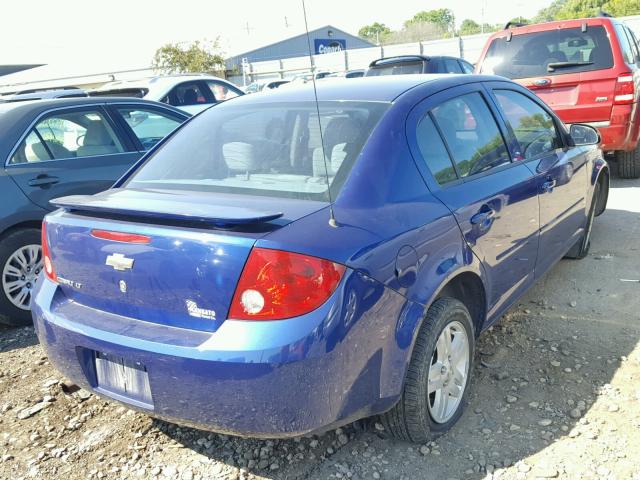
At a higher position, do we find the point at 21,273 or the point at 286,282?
the point at 286,282

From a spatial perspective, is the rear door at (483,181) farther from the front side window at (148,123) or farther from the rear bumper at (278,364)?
the front side window at (148,123)

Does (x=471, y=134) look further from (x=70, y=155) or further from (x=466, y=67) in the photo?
(x=466, y=67)

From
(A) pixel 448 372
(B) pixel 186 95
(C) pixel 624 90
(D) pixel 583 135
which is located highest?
(B) pixel 186 95

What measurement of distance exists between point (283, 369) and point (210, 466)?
89 centimetres

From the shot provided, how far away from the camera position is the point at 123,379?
94.8 inches

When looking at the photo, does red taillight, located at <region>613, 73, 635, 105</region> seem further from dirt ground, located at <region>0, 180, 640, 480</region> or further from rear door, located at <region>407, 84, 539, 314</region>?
rear door, located at <region>407, 84, 539, 314</region>

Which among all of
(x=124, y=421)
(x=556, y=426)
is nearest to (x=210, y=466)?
(x=124, y=421)

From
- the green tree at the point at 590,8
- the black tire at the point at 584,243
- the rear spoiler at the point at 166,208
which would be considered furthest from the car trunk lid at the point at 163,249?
the green tree at the point at 590,8

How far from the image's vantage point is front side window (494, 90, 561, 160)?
3.71 m

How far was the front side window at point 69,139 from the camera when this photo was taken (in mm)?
4559

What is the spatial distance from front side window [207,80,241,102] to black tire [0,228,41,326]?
675 cm

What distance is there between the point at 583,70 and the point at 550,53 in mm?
496

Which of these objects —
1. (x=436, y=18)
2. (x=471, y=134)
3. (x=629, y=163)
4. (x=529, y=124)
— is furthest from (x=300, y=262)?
(x=436, y=18)

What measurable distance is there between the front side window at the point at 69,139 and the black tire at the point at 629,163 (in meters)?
6.04
